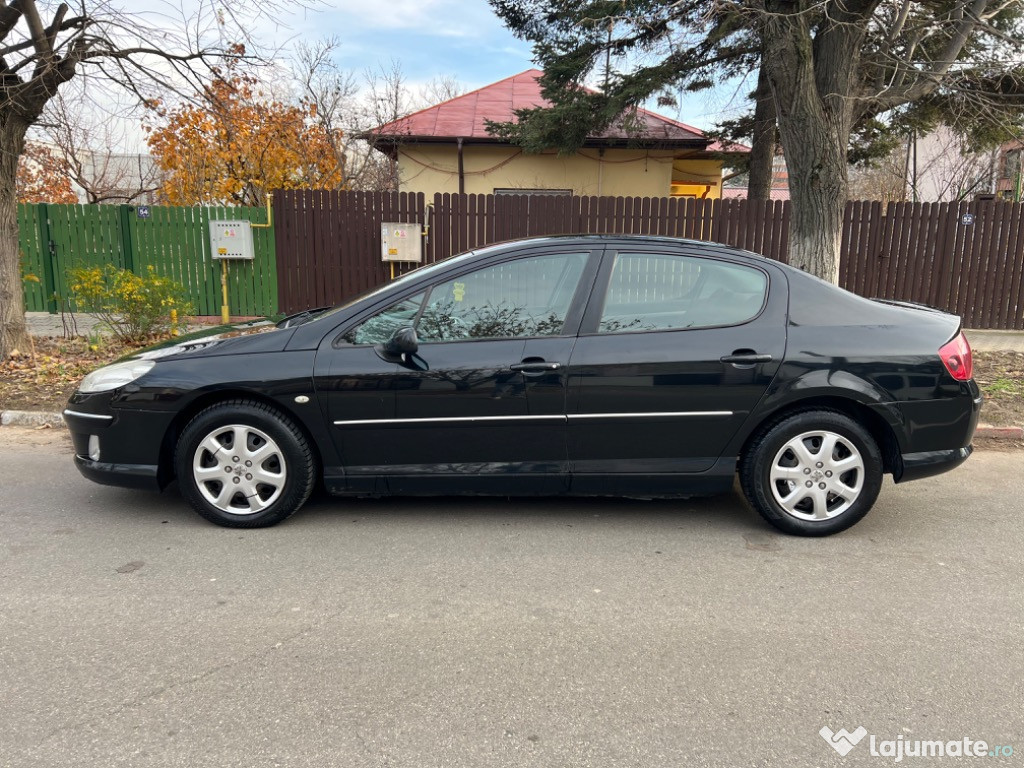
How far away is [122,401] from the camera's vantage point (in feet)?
12.6

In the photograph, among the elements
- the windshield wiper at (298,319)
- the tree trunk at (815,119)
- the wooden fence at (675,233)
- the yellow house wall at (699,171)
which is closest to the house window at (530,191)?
the yellow house wall at (699,171)

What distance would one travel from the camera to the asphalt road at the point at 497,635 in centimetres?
230

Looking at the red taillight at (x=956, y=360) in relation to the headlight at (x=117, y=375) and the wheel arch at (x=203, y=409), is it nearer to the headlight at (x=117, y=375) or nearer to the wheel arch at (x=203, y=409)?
the wheel arch at (x=203, y=409)

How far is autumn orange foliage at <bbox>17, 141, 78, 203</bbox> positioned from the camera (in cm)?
1897

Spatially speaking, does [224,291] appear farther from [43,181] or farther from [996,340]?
[43,181]

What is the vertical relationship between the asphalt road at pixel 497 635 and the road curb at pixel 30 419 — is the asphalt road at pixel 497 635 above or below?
below

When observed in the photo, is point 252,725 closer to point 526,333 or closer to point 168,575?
point 168,575

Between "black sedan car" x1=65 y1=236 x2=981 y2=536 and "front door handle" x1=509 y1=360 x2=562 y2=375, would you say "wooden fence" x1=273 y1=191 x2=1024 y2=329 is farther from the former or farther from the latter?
"front door handle" x1=509 y1=360 x2=562 y2=375

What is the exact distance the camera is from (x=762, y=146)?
13.0 m

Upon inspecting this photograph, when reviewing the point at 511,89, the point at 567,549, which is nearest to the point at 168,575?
the point at 567,549

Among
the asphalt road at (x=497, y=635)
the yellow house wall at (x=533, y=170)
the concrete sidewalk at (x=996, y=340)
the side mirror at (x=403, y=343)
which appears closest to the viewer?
the asphalt road at (x=497, y=635)

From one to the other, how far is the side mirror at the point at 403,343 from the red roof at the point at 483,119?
36.1 feet

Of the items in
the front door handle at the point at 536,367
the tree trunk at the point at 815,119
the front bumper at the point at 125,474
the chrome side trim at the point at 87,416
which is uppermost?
the tree trunk at the point at 815,119

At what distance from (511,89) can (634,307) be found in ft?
51.0
